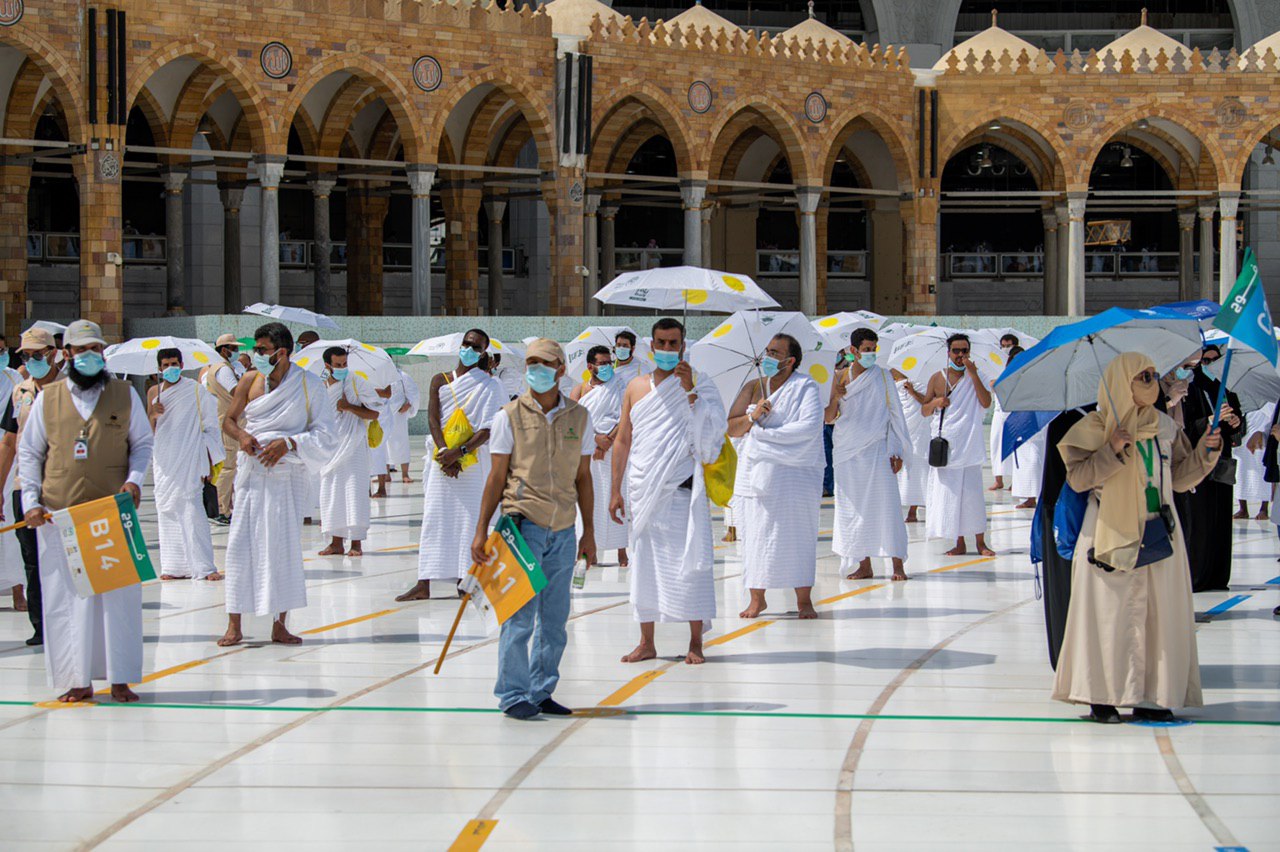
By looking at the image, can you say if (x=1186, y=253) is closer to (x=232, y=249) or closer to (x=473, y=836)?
(x=232, y=249)

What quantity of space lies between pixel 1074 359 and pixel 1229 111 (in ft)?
79.5

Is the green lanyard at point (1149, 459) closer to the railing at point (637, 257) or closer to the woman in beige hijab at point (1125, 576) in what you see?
the woman in beige hijab at point (1125, 576)

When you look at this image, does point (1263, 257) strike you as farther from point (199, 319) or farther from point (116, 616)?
point (116, 616)

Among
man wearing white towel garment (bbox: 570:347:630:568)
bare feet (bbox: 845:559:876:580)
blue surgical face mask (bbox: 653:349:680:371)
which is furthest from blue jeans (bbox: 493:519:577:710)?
bare feet (bbox: 845:559:876:580)

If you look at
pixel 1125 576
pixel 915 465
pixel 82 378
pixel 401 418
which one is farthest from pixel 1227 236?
pixel 82 378

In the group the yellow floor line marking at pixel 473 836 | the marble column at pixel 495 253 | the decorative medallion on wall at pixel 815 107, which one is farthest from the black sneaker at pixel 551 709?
the marble column at pixel 495 253

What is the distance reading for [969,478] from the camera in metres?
11.0

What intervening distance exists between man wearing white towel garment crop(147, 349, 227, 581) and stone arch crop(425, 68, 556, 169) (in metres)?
14.1

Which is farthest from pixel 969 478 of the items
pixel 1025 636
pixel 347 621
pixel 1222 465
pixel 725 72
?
pixel 725 72

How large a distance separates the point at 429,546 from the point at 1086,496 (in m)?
4.18

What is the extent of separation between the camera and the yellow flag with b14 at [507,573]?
19.7 feet

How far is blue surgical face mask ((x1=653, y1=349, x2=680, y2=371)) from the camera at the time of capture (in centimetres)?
716

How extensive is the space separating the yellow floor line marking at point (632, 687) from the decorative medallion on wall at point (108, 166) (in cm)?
1665

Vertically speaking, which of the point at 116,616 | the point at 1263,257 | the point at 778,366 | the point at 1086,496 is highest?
the point at 1263,257
